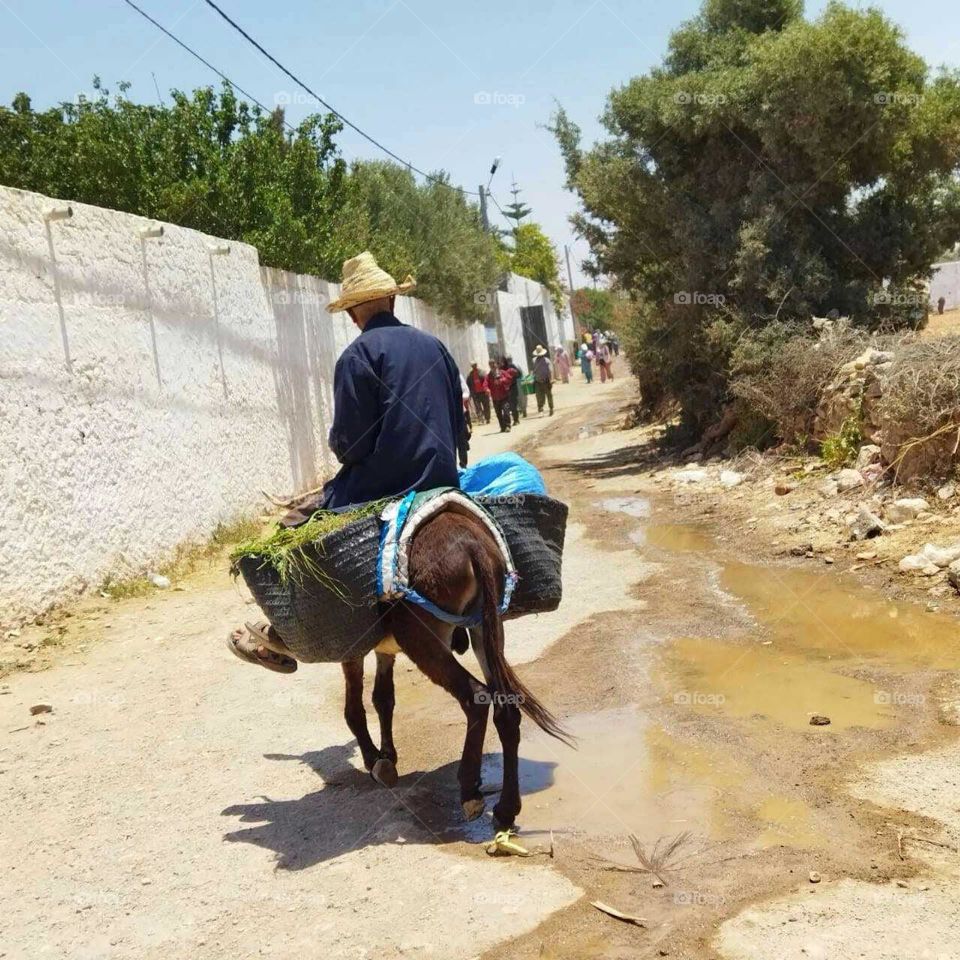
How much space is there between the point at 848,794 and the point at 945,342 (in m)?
6.14

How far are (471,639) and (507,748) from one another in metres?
0.48

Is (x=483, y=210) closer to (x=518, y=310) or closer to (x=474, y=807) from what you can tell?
(x=518, y=310)

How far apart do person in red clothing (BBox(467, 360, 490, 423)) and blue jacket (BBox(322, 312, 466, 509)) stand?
22013 mm

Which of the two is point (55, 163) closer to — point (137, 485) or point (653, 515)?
point (137, 485)

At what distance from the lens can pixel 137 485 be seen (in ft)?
32.2

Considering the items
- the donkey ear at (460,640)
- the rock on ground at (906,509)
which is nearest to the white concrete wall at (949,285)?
the rock on ground at (906,509)

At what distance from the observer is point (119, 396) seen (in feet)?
31.7

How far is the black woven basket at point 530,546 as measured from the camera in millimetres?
4652

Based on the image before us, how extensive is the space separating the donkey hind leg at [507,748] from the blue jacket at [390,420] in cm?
85

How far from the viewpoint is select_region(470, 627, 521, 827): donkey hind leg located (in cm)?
415

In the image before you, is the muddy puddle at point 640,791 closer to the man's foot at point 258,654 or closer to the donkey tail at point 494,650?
the donkey tail at point 494,650

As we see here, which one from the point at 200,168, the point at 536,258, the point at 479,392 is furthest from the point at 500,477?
the point at 536,258

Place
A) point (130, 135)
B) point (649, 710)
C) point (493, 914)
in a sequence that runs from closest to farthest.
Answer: point (493, 914) < point (649, 710) < point (130, 135)

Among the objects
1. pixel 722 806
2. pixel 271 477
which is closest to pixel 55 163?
pixel 271 477
